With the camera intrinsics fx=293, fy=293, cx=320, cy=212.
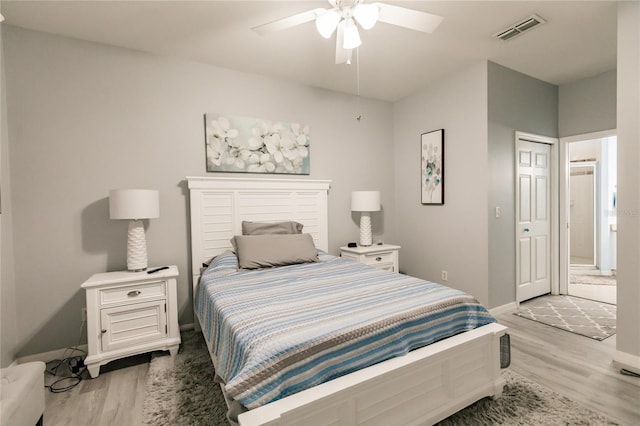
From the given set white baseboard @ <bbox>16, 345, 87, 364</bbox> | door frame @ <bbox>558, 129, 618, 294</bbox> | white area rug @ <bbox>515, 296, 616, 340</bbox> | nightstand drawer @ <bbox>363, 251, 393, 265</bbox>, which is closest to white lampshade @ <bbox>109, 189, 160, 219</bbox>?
white baseboard @ <bbox>16, 345, 87, 364</bbox>

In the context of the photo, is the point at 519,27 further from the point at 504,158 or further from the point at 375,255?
the point at 375,255

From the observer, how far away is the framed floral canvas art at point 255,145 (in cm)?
300

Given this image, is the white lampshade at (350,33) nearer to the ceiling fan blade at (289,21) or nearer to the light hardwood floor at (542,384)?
the ceiling fan blade at (289,21)

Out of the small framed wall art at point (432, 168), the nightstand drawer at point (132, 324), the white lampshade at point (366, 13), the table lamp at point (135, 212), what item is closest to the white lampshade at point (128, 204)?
the table lamp at point (135, 212)

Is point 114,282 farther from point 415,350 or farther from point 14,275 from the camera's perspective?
point 415,350

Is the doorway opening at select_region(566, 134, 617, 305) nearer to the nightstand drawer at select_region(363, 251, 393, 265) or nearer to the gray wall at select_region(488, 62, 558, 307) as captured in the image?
the gray wall at select_region(488, 62, 558, 307)

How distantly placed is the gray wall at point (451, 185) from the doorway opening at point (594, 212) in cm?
229

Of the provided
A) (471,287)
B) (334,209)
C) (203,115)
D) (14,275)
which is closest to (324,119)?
(334,209)

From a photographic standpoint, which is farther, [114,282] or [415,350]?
[114,282]

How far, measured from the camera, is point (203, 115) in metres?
2.98

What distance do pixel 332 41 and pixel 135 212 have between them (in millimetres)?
2202

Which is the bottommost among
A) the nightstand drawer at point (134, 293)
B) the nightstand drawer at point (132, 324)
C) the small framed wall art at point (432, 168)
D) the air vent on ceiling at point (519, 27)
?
the nightstand drawer at point (132, 324)

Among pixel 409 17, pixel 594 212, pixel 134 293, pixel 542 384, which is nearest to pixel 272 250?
pixel 134 293

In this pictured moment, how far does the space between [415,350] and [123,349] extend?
7.00 feet
